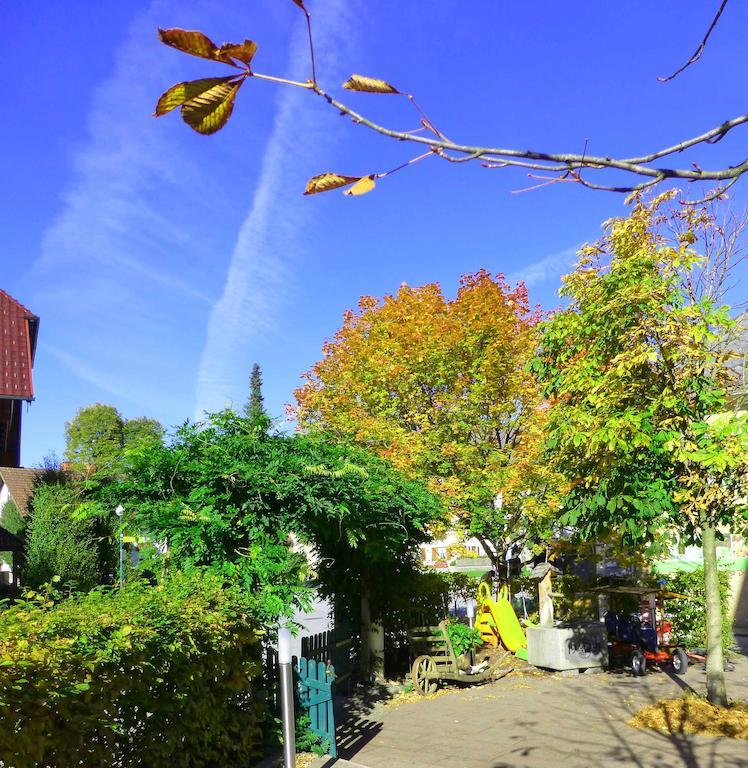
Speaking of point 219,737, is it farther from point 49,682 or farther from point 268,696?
point 49,682

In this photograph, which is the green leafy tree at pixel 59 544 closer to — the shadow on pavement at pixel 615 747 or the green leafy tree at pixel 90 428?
the shadow on pavement at pixel 615 747

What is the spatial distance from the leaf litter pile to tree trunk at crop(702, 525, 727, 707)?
0.58 ft

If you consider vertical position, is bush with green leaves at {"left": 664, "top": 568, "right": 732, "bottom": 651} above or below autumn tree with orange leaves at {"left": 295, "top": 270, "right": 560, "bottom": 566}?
below

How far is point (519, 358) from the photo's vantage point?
707 inches

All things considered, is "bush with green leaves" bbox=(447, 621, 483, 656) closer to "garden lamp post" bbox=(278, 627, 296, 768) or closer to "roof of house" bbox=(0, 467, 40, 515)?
"garden lamp post" bbox=(278, 627, 296, 768)

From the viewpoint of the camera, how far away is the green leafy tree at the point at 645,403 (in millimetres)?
9258

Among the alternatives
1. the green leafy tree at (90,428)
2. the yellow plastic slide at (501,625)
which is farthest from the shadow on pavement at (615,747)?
the green leafy tree at (90,428)

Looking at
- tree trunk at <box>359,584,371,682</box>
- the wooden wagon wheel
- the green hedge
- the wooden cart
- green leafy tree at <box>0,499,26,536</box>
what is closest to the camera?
the green hedge

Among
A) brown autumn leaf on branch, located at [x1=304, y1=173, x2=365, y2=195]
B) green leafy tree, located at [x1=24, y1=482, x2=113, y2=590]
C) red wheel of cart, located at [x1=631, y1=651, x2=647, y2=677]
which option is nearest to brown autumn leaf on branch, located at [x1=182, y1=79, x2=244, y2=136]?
brown autumn leaf on branch, located at [x1=304, y1=173, x2=365, y2=195]

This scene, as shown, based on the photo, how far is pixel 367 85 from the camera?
146cm

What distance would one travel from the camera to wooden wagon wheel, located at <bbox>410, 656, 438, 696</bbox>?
39.5ft

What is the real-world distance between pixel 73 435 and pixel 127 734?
213 ft

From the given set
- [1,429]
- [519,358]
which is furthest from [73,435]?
[519,358]

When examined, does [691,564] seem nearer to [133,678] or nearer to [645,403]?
[645,403]
